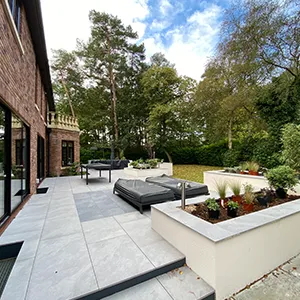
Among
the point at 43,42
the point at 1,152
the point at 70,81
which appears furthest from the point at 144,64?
the point at 1,152

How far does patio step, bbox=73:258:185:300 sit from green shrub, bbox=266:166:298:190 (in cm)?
285

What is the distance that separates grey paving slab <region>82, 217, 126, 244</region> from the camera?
2926 mm

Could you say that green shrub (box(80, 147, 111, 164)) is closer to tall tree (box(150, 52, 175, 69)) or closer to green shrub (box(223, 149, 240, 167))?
tall tree (box(150, 52, 175, 69))

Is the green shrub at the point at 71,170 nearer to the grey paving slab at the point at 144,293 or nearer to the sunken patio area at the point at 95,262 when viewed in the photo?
the sunken patio area at the point at 95,262

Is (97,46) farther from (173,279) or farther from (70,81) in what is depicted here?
(173,279)

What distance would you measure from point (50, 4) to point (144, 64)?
14.1 meters

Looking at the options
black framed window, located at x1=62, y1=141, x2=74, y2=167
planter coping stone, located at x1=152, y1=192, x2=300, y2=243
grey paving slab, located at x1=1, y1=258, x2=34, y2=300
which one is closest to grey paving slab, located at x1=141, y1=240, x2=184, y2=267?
planter coping stone, located at x1=152, y1=192, x2=300, y2=243

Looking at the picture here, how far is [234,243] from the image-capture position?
1.99m

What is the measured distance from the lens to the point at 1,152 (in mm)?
3180

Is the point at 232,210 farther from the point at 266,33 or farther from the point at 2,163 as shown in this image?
the point at 266,33

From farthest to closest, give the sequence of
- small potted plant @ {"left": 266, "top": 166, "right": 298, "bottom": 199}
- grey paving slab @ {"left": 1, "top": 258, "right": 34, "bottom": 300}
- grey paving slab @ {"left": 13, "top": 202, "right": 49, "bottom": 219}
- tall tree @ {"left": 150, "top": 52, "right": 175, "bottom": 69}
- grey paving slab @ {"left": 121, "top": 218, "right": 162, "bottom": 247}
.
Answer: tall tree @ {"left": 150, "top": 52, "right": 175, "bottom": 69}, grey paving slab @ {"left": 13, "top": 202, "right": 49, "bottom": 219}, small potted plant @ {"left": 266, "top": 166, "right": 298, "bottom": 199}, grey paving slab @ {"left": 121, "top": 218, "right": 162, "bottom": 247}, grey paving slab @ {"left": 1, "top": 258, "right": 34, "bottom": 300}

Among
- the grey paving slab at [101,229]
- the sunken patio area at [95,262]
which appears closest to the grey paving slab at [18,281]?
the sunken patio area at [95,262]

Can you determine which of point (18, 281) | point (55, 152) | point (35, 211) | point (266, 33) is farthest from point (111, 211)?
point (266, 33)

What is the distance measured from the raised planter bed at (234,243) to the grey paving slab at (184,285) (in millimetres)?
73
